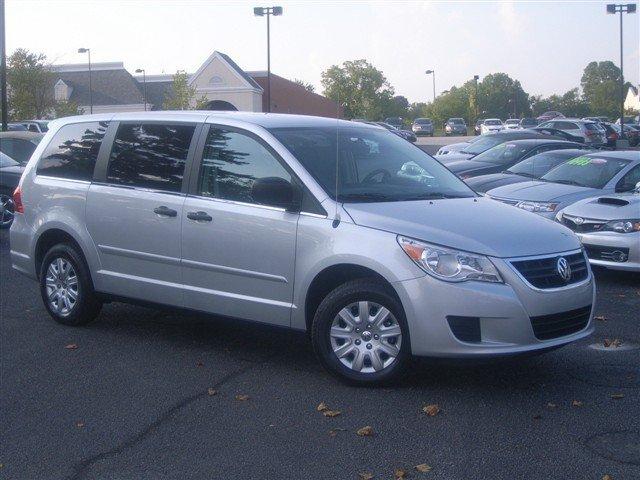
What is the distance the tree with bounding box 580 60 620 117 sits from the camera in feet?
294

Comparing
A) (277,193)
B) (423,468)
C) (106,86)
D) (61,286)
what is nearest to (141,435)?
(423,468)

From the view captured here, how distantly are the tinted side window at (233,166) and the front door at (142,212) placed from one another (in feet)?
0.79

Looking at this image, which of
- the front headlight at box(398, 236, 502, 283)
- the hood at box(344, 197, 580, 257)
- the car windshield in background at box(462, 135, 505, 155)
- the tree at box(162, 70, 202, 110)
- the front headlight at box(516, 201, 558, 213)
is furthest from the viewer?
the tree at box(162, 70, 202, 110)

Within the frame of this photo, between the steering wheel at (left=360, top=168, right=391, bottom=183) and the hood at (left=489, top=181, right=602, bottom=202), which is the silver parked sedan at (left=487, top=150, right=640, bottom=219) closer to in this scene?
the hood at (left=489, top=181, right=602, bottom=202)

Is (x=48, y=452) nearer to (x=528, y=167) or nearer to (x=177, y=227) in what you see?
(x=177, y=227)

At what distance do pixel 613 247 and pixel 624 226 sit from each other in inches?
11.5

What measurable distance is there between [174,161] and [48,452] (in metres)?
2.83

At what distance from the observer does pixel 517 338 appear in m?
5.64

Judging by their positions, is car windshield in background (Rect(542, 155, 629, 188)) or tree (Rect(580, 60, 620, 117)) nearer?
car windshield in background (Rect(542, 155, 629, 188))

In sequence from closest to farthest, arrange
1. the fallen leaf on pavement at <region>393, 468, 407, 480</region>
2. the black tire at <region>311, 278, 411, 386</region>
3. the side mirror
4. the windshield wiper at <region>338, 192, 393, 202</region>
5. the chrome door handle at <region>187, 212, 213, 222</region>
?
the fallen leaf on pavement at <region>393, 468, 407, 480</region> < the black tire at <region>311, 278, 411, 386</region> < the side mirror < the windshield wiper at <region>338, 192, 393, 202</region> < the chrome door handle at <region>187, 212, 213, 222</region>

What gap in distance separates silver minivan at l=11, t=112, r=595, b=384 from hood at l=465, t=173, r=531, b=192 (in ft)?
22.5

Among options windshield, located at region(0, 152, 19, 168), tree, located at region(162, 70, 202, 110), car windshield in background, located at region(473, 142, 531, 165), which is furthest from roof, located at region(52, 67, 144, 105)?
car windshield in background, located at region(473, 142, 531, 165)

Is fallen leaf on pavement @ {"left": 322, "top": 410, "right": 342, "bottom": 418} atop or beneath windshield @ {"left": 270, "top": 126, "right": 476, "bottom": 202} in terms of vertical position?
beneath

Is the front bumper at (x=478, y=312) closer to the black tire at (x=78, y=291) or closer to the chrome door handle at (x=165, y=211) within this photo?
the chrome door handle at (x=165, y=211)
